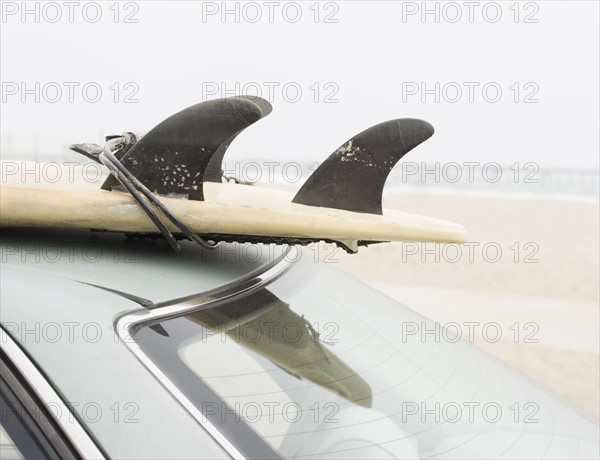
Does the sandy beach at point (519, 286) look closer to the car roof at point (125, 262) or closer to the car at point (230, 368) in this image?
the car at point (230, 368)

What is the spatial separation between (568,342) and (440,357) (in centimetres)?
641

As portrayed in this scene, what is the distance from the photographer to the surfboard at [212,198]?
1.33m

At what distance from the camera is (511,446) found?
1493 mm

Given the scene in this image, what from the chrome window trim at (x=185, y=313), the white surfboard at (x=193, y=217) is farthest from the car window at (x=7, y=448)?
the white surfboard at (x=193, y=217)

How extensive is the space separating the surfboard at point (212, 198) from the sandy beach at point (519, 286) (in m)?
2.61

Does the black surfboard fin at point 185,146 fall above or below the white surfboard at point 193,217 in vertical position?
above

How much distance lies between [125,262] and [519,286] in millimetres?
10237

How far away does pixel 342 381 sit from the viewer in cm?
Result: 145

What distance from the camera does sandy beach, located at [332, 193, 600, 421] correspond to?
687cm

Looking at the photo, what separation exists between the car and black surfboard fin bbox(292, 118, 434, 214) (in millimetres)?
233

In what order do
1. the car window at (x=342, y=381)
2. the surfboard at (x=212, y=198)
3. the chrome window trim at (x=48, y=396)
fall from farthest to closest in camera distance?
the surfboard at (x=212, y=198) < the car window at (x=342, y=381) < the chrome window trim at (x=48, y=396)

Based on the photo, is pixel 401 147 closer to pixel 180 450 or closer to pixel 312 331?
pixel 312 331

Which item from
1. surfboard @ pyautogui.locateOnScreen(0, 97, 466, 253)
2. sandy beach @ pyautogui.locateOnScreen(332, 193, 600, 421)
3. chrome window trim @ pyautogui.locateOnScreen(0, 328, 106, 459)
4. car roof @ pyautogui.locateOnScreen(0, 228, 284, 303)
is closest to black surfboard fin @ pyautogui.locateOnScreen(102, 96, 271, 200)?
surfboard @ pyautogui.locateOnScreen(0, 97, 466, 253)

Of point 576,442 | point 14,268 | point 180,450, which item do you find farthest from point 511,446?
point 14,268
